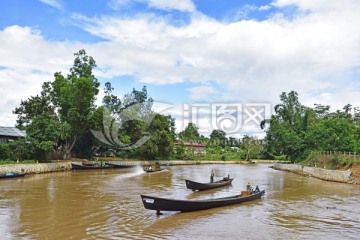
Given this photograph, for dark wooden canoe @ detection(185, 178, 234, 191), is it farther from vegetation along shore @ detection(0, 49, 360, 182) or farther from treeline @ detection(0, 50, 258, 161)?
treeline @ detection(0, 50, 258, 161)

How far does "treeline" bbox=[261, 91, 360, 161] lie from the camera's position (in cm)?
3606

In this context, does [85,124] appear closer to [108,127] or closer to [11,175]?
[108,127]

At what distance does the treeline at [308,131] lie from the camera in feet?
118

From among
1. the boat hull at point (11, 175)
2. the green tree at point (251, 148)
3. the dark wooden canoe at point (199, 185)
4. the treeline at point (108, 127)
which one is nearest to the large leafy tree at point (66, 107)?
the treeline at point (108, 127)

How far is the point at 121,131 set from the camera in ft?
160

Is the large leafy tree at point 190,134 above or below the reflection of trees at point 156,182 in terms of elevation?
above

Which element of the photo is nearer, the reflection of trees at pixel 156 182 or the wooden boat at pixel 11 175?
the reflection of trees at pixel 156 182


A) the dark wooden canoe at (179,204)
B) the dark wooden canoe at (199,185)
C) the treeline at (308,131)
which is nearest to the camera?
the dark wooden canoe at (179,204)

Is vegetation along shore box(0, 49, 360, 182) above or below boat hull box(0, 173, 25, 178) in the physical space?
above

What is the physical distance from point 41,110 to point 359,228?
35979 mm

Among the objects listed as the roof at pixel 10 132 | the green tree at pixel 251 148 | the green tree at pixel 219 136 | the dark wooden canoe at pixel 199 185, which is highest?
the green tree at pixel 219 136

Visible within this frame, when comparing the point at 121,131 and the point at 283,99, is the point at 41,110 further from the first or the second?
the point at 283,99

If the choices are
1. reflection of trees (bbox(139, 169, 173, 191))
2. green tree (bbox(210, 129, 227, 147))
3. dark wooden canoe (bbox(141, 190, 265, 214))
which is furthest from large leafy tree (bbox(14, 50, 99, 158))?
green tree (bbox(210, 129, 227, 147))

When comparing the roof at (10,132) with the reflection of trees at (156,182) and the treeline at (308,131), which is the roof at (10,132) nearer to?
the reflection of trees at (156,182)
